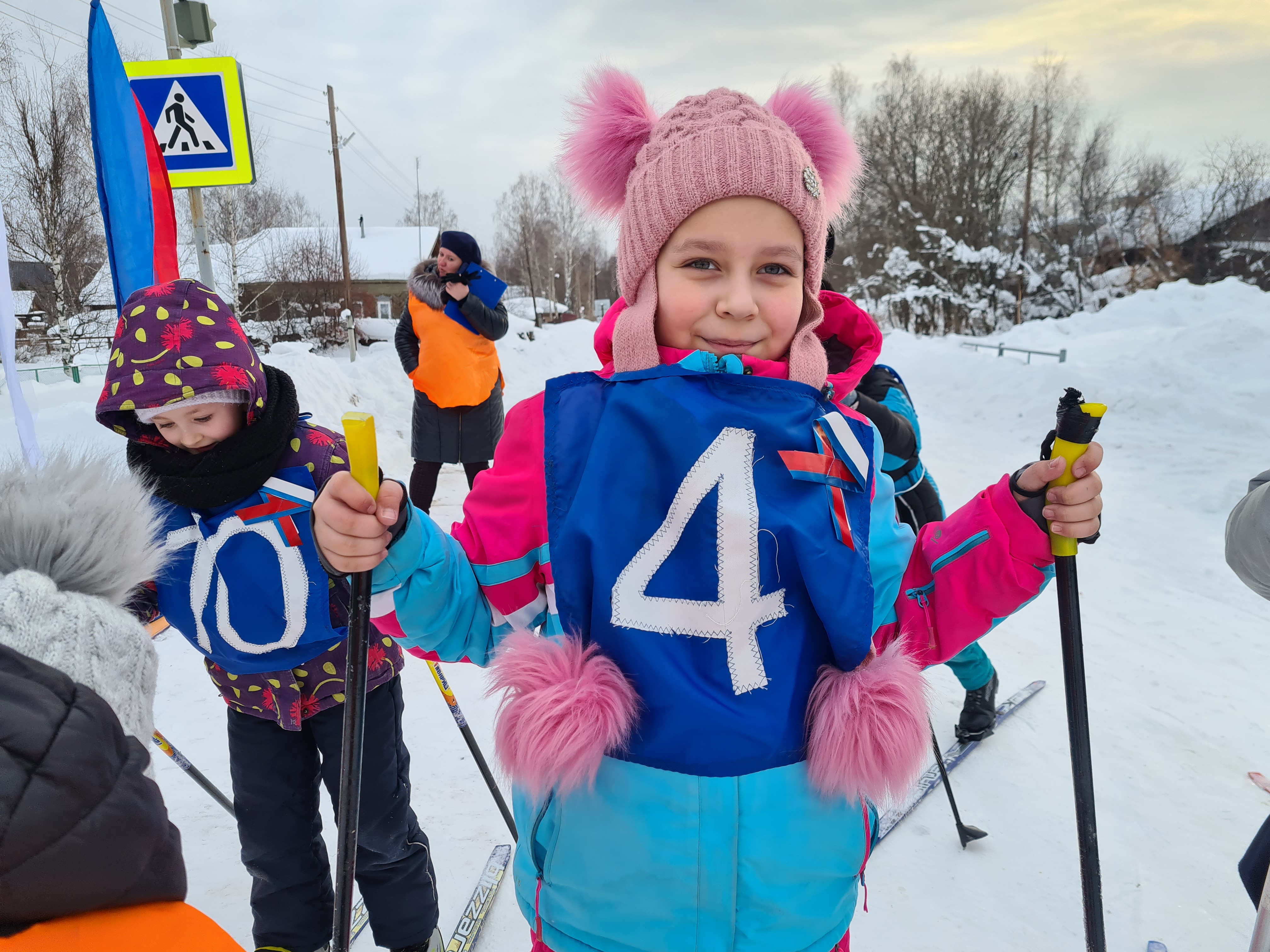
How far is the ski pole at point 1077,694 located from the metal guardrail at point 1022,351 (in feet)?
33.8

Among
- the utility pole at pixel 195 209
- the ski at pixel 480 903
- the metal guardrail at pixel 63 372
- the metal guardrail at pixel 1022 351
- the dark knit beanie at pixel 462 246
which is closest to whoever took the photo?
the ski at pixel 480 903

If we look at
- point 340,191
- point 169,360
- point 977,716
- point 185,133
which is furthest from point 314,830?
point 340,191

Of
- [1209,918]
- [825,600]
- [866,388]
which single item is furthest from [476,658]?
[1209,918]

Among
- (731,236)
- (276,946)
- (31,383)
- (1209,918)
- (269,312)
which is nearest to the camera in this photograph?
(731,236)

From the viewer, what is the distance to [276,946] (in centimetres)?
193

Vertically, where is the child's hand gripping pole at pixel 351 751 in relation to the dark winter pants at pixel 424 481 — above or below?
above

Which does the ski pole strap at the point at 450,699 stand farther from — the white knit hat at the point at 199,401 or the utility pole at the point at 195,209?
the utility pole at the point at 195,209

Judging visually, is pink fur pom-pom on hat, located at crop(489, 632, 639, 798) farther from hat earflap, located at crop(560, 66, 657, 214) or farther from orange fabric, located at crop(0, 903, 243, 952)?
hat earflap, located at crop(560, 66, 657, 214)

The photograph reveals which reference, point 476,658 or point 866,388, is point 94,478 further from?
point 866,388

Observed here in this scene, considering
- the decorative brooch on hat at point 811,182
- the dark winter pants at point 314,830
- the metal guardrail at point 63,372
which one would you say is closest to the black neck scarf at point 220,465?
the dark winter pants at point 314,830

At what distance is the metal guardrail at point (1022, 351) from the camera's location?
10.5 metres

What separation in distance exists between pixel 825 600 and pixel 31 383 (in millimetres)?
12915

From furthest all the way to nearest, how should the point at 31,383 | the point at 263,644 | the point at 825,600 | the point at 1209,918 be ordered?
1. the point at 31,383
2. the point at 1209,918
3. the point at 263,644
4. the point at 825,600

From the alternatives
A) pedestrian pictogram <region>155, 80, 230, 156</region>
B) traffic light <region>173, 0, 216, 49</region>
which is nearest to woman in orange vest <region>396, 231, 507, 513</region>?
pedestrian pictogram <region>155, 80, 230, 156</region>
